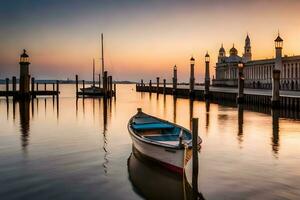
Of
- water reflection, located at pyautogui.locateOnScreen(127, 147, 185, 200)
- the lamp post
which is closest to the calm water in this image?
water reflection, located at pyautogui.locateOnScreen(127, 147, 185, 200)

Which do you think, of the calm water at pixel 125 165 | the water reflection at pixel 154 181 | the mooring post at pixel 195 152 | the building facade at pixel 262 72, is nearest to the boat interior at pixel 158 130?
the calm water at pixel 125 165

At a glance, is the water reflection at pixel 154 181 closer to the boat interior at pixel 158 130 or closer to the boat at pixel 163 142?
the boat at pixel 163 142

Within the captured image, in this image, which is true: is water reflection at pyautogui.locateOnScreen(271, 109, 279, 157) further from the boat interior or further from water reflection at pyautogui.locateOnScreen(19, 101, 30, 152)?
water reflection at pyautogui.locateOnScreen(19, 101, 30, 152)

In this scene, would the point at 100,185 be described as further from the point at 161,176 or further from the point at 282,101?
the point at 282,101

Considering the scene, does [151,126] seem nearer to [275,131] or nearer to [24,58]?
[275,131]

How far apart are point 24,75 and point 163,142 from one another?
167 feet

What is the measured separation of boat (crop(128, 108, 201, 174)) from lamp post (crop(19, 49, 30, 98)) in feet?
138

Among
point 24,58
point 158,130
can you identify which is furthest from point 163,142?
point 24,58

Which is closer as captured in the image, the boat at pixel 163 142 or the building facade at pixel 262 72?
Answer: the boat at pixel 163 142

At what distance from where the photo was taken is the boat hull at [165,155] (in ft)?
49.4

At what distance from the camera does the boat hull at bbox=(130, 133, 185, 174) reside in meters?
15.1

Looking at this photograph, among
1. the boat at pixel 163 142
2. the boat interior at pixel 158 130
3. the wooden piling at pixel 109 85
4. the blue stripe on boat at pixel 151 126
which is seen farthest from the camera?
the wooden piling at pixel 109 85

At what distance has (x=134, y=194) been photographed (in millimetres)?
14375

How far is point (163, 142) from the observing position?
16.5 metres
